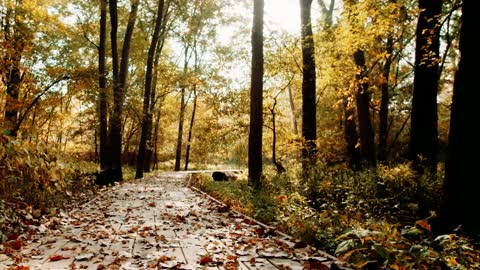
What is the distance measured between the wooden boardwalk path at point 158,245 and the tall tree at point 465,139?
235 cm

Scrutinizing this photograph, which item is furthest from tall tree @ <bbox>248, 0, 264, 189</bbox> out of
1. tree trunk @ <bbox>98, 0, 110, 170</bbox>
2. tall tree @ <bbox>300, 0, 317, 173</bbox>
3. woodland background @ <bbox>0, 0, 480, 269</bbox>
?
tree trunk @ <bbox>98, 0, 110, 170</bbox>

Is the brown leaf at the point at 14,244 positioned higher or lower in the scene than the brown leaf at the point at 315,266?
lower

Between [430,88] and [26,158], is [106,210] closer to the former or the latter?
[26,158]

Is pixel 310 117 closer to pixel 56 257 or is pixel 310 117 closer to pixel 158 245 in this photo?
pixel 158 245

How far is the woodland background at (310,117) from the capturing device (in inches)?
189

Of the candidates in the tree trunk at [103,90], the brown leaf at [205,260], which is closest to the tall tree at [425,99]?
the brown leaf at [205,260]

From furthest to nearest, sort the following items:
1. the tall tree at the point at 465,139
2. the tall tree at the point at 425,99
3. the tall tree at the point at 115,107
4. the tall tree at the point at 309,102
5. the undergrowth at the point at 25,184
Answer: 1. the tall tree at the point at 115,107
2. the tall tree at the point at 309,102
3. the tall tree at the point at 425,99
4. the undergrowth at the point at 25,184
5. the tall tree at the point at 465,139

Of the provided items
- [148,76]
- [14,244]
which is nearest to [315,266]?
[14,244]

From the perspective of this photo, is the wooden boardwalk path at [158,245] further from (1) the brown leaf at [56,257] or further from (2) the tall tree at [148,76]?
(2) the tall tree at [148,76]

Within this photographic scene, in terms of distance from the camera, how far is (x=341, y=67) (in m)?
13.6

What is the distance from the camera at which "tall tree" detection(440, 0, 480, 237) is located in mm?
4719

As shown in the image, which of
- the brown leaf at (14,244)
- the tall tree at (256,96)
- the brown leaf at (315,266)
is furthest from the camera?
the tall tree at (256,96)

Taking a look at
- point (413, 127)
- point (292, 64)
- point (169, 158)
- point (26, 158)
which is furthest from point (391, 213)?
point (169, 158)

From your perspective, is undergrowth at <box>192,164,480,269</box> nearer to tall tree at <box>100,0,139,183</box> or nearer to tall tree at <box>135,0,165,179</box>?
tall tree at <box>100,0,139,183</box>
